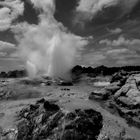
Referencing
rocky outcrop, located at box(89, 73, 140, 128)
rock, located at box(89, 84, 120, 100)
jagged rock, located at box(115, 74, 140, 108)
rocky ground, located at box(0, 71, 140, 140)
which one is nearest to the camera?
rocky ground, located at box(0, 71, 140, 140)

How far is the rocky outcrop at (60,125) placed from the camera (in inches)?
1218

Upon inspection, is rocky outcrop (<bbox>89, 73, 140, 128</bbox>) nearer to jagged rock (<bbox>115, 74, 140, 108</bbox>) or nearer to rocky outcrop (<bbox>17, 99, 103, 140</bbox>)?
jagged rock (<bbox>115, 74, 140, 108</bbox>)

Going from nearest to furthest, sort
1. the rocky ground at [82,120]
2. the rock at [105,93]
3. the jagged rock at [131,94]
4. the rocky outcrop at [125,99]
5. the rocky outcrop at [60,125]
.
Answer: the rocky outcrop at [60,125]
the rocky ground at [82,120]
the rocky outcrop at [125,99]
the jagged rock at [131,94]
the rock at [105,93]

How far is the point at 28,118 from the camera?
39344 millimetres

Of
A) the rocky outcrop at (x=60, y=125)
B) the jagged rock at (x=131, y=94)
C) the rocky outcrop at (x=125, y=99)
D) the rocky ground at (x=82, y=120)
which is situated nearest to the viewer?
the rocky outcrop at (x=60, y=125)

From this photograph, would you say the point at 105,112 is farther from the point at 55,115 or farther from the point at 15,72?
the point at 15,72

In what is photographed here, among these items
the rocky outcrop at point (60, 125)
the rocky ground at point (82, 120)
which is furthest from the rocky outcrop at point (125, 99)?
the rocky outcrop at point (60, 125)

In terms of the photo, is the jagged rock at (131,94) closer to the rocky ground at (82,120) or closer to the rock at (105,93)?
the rocky ground at (82,120)

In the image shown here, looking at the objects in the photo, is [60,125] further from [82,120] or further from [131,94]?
[131,94]

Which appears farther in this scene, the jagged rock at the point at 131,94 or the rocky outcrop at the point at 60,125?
the jagged rock at the point at 131,94

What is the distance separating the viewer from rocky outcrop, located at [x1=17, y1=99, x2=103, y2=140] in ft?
102

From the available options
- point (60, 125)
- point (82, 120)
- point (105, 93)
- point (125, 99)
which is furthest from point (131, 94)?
point (60, 125)

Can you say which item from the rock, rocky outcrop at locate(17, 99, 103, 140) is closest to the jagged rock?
the rock

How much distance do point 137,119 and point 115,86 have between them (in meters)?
16.3
